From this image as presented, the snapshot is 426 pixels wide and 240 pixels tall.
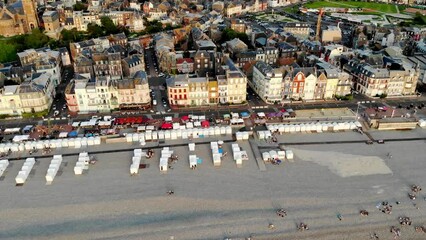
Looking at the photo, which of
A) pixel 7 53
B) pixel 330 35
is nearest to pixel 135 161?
pixel 7 53

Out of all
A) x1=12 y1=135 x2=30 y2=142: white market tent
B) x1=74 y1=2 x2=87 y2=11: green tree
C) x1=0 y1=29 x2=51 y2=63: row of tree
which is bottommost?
x1=12 y1=135 x2=30 y2=142: white market tent

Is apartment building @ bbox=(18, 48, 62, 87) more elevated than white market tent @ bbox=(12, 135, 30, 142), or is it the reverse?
apartment building @ bbox=(18, 48, 62, 87)

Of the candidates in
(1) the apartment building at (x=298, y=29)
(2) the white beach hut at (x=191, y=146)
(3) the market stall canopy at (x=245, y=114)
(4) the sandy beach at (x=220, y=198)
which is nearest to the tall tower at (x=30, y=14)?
(4) the sandy beach at (x=220, y=198)

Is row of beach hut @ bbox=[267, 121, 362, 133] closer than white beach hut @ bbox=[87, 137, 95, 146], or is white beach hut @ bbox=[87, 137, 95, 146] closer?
white beach hut @ bbox=[87, 137, 95, 146]

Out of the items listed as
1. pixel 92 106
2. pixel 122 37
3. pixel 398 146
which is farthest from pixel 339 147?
pixel 122 37

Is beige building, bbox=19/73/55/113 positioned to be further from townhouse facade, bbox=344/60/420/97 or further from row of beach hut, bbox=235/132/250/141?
townhouse facade, bbox=344/60/420/97

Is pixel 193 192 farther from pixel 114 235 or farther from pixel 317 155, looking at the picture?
pixel 317 155

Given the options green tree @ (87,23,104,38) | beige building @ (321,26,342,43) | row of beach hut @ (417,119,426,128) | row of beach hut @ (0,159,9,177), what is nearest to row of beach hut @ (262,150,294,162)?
row of beach hut @ (417,119,426,128)

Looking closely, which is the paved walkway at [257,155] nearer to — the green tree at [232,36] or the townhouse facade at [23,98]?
the townhouse facade at [23,98]

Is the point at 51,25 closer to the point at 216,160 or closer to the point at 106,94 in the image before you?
the point at 106,94
